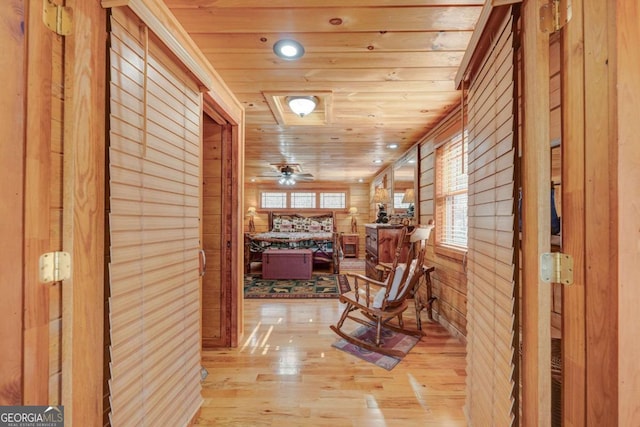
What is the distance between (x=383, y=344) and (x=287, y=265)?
9.79ft

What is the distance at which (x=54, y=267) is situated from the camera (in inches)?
35.7

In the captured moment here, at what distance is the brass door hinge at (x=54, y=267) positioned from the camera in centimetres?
88

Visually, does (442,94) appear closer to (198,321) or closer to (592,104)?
(592,104)

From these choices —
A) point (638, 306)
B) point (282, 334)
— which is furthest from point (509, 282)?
point (282, 334)

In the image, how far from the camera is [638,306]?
2.59 feet

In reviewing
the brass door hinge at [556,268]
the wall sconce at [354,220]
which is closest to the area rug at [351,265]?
the wall sconce at [354,220]

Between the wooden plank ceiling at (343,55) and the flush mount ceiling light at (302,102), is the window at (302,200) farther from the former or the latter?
the flush mount ceiling light at (302,102)

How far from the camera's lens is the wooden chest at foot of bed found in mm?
5363

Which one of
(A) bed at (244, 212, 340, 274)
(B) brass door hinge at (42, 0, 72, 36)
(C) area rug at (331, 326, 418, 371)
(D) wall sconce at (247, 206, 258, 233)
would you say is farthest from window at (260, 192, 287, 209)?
(B) brass door hinge at (42, 0, 72, 36)

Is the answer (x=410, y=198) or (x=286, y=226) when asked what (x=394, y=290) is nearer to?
(x=410, y=198)

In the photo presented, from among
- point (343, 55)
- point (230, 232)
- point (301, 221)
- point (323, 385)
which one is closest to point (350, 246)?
point (301, 221)

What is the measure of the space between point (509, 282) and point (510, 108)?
0.63 metres

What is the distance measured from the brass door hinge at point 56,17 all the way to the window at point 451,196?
9.74 ft

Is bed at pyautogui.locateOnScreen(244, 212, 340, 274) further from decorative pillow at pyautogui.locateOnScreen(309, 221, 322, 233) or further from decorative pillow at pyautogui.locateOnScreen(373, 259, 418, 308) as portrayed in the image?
decorative pillow at pyautogui.locateOnScreen(373, 259, 418, 308)
